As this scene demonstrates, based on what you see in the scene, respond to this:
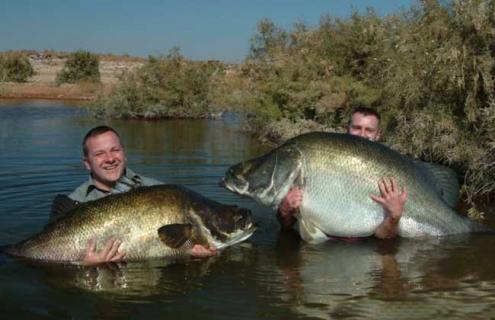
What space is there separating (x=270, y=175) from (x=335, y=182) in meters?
0.62

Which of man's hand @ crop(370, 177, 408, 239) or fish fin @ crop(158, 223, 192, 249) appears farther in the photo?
man's hand @ crop(370, 177, 408, 239)

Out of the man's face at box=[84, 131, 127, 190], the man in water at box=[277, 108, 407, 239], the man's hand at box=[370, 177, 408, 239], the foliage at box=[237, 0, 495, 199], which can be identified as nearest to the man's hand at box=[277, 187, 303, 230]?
the man in water at box=[277, 108, 407, 239]

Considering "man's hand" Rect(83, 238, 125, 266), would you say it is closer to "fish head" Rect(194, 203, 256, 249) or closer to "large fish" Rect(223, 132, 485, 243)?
"fish head" Rect(194, 203, 256, 249)

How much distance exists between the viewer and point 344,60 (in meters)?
21.1

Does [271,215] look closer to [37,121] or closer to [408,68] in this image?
[408,68]

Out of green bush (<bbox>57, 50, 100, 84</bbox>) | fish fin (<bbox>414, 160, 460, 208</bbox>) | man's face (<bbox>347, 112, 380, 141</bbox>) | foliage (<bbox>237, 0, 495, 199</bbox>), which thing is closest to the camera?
fish fin (<bbox>414, 160, 460, 208</bbox>)

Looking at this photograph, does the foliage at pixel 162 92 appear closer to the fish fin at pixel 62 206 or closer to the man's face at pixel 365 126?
the man's face at pixel 365 126

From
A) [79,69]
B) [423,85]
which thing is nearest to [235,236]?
[423,85]

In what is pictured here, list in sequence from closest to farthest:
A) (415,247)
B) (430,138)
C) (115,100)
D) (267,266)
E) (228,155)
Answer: (267,266) → (415,247) → (430,138) → (228,155) → (115,100)

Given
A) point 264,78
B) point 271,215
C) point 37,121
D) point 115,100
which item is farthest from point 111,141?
point 115,100

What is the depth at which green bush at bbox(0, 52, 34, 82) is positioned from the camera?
5023 centimetres

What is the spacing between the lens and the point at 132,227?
5.32 m

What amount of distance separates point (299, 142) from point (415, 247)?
6.40ft

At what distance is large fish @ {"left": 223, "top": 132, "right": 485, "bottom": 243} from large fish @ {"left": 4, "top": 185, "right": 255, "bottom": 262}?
85 centimetres
